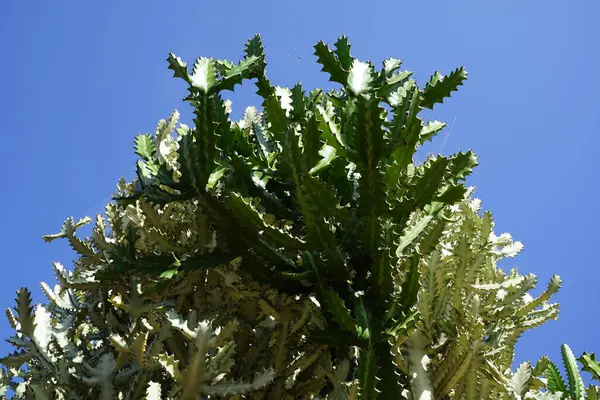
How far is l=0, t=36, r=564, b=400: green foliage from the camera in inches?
90.9

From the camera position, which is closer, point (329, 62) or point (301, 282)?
point (301, 282)

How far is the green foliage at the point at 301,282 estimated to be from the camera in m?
2.31

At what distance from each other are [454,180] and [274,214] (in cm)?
90

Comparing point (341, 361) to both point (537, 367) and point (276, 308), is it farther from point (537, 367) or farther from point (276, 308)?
point (537, 367)

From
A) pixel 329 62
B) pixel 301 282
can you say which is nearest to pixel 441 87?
pixel 329 62

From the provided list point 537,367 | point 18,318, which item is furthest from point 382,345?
point 18,318

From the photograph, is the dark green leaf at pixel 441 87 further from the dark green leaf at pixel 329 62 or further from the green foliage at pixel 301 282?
the dark green leaf at pixel 329 62

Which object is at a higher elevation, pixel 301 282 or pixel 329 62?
pixel 329 62

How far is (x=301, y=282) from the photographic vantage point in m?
2.53

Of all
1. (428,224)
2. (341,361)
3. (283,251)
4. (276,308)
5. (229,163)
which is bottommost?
(341,361)

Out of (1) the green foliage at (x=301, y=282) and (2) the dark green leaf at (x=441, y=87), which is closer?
(1) the green foliage at (x=301, y=282)

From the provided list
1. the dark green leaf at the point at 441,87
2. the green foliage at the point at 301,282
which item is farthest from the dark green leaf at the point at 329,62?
the dark green leaf at the point at 441,87

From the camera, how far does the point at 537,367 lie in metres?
2.70

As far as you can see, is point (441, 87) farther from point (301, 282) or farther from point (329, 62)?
point (301, 282)
